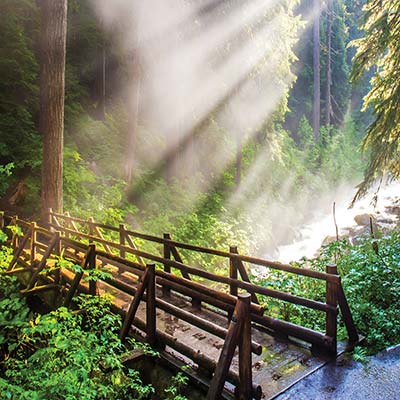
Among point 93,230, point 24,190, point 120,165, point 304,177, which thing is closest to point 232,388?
point 93,230

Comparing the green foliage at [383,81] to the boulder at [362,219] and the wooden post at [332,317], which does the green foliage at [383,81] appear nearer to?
the wooden post at [332,317]

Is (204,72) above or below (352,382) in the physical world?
above

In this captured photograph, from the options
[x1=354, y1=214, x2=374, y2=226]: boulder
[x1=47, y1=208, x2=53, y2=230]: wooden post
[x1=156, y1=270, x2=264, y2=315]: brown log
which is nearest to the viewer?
[x1=156, y1=270, x2=264, y2=315]: brown log

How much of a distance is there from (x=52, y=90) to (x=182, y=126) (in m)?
6.77

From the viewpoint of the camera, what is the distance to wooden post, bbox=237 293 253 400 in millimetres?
3160

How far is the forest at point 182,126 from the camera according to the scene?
7.83 meters

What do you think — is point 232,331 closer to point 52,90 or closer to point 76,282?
point 76,282

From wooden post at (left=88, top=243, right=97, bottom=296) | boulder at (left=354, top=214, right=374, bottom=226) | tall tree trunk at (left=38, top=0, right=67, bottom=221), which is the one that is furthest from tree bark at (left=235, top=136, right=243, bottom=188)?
wooden post at (left=88, top=243, right=97, bottom=296)

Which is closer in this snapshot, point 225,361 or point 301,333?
point 225,361

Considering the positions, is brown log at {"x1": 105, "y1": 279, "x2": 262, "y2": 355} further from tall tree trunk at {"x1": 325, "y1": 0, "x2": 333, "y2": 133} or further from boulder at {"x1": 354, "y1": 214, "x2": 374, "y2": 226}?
tall tree trunk at {"x1": 325, "y1": 0, "x2": 333, "y2": 133}

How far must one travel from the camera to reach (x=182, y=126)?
15.1m

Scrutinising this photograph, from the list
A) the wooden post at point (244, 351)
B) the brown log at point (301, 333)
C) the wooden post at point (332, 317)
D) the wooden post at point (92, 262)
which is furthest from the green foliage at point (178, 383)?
the wooden post at point (92, 262)

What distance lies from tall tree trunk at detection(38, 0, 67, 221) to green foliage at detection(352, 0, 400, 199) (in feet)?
25.7

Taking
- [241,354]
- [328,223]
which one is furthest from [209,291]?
[328,223]
